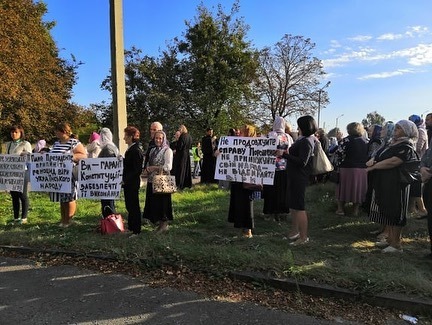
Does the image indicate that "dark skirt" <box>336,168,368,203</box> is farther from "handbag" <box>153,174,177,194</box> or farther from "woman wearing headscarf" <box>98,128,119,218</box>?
"woman wearing headscarf" <box>98,128,119,218</box>

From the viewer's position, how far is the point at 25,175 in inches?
316

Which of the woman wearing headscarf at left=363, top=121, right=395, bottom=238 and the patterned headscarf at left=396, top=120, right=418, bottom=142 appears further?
the woman wearing headscarf at left=363, top=121, right=395, bottom=238

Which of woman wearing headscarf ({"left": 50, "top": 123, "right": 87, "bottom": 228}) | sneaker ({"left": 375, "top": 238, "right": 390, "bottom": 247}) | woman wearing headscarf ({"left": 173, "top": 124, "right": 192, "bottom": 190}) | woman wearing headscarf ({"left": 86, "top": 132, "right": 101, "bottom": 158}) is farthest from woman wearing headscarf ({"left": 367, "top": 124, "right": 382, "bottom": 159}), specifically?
woman wearing headscarf ({"left": 50, "top": 123, "right": 87, "bottom": 228})

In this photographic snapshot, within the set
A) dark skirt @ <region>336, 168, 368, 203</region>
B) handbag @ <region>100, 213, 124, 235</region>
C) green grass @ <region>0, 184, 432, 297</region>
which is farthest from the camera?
dark skirt @ <region>336, 168, 368, 203</region>

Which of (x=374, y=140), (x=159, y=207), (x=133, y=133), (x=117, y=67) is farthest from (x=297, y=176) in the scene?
(x=117, y=67)

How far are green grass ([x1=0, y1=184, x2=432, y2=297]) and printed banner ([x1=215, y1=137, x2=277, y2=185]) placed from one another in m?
0.96

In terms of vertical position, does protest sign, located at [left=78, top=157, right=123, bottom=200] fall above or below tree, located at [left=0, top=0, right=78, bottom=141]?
below

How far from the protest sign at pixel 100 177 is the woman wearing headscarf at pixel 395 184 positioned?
399 cm

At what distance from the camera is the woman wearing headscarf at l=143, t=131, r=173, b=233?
6637mm

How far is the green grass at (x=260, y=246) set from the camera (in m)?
A: 4.85

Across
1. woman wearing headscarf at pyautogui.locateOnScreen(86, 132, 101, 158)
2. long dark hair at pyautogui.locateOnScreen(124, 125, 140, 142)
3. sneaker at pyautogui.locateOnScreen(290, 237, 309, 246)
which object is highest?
long dark hair at pyautogui.locateOnScreen(124, 125, 140, 142)

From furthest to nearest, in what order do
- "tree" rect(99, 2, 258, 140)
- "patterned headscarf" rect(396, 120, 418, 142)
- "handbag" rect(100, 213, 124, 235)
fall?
"tree" rect(99, 2, 258, 140) → "handbag" rect(100, 213, 124, 235) → "patterned headscarf" rect(396, 120, 418, 142)

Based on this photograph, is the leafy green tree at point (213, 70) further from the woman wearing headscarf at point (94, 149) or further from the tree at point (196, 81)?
the woman wearing headscarf at point (94, 149)

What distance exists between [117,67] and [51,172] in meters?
3.31
